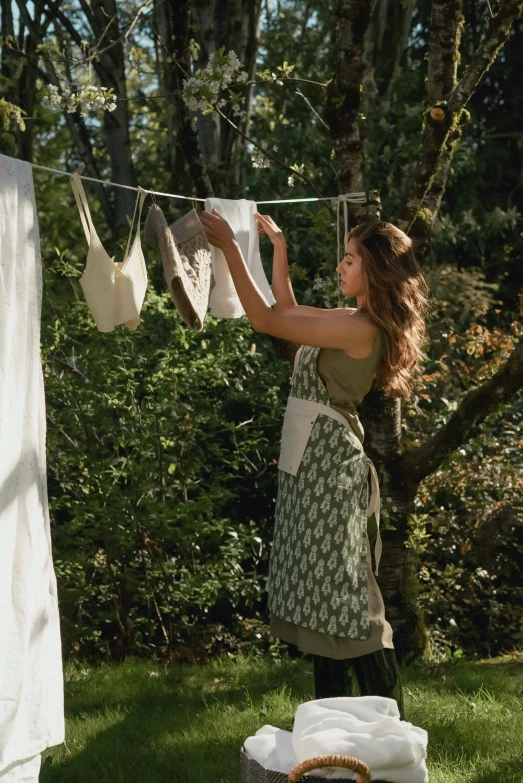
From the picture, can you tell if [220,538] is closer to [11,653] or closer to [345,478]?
[345,478]

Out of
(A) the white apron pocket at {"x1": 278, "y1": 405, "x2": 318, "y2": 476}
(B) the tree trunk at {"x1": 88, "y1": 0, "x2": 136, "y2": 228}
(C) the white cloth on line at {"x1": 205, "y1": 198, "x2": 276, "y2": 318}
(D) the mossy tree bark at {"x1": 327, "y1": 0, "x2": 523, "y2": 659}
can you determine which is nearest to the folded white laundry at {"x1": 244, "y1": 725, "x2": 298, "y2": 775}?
(A) the white apron pocket at {"x1": 278, "y1": 405, "x2": 318, "y2": 476}

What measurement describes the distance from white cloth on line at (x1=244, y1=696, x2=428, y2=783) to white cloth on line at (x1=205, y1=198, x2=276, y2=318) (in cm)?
144

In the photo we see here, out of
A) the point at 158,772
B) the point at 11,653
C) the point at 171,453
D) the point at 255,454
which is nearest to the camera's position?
the point at 11,653

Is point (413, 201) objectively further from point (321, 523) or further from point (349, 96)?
point (321, 523)

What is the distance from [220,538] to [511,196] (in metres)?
5.93

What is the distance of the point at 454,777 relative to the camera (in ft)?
10.4

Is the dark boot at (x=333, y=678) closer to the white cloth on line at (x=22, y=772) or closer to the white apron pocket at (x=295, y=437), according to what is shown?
the white apron pocket at (x=295, y=437)

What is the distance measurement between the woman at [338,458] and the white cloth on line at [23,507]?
2.21 ft

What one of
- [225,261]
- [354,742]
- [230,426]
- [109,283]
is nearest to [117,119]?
[230,426]

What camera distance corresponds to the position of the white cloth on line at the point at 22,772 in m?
2.53

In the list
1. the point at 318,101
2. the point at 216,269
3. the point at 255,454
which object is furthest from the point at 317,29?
the point at 216,269

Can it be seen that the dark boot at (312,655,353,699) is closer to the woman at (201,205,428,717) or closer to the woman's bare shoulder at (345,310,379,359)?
the woman at (201,205,428,717)

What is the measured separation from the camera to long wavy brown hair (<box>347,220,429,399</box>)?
2.98 m

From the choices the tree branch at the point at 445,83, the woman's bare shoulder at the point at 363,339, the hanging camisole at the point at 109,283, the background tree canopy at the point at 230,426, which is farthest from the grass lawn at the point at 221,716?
the tree branch at the point at 445,83
